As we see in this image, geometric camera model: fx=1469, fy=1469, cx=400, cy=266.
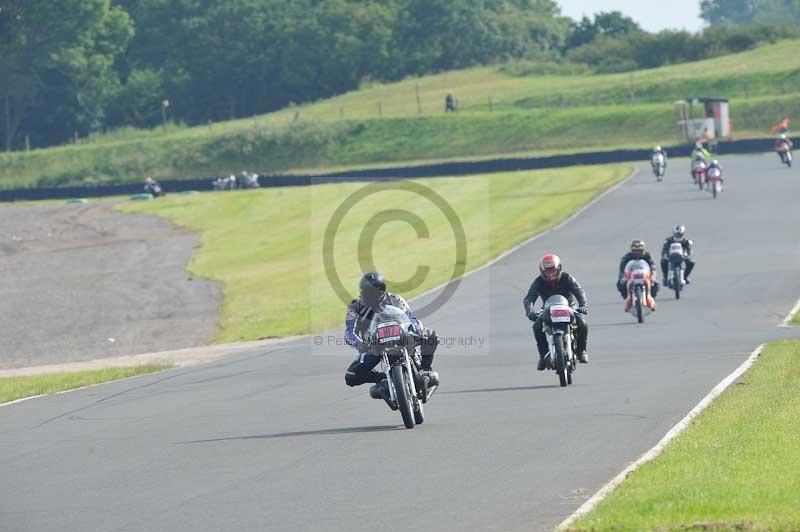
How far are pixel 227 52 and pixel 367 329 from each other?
112 metres

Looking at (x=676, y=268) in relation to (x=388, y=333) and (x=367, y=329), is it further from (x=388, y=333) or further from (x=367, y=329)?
(x=388, y=333)

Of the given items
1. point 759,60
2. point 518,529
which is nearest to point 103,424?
point 518,529

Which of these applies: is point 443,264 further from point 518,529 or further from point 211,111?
point 211,111

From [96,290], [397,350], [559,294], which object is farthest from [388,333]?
[96,290]

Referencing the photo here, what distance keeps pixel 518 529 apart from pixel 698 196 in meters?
42.5

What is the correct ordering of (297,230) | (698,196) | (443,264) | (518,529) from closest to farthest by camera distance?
(518,529)
(443,264)
(698,196)
(297,230)

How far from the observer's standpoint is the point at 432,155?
8750 centimetres

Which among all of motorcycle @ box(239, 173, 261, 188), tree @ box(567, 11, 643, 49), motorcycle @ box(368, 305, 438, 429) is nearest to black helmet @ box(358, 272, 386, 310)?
motorcycle @ box(368, 305, 438, 429)

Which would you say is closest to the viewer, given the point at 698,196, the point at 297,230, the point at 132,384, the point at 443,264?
the point at 132,384

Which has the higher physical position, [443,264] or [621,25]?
[621,25]

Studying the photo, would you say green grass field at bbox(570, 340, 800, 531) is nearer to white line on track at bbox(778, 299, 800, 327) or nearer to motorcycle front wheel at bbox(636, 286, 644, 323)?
white line on track at bbox(778, 299, 800, 327)

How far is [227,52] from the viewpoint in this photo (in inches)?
4892

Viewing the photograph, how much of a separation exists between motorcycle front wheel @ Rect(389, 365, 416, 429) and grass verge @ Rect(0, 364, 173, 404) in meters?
8.67

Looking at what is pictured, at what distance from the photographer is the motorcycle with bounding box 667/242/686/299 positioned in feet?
95.7
